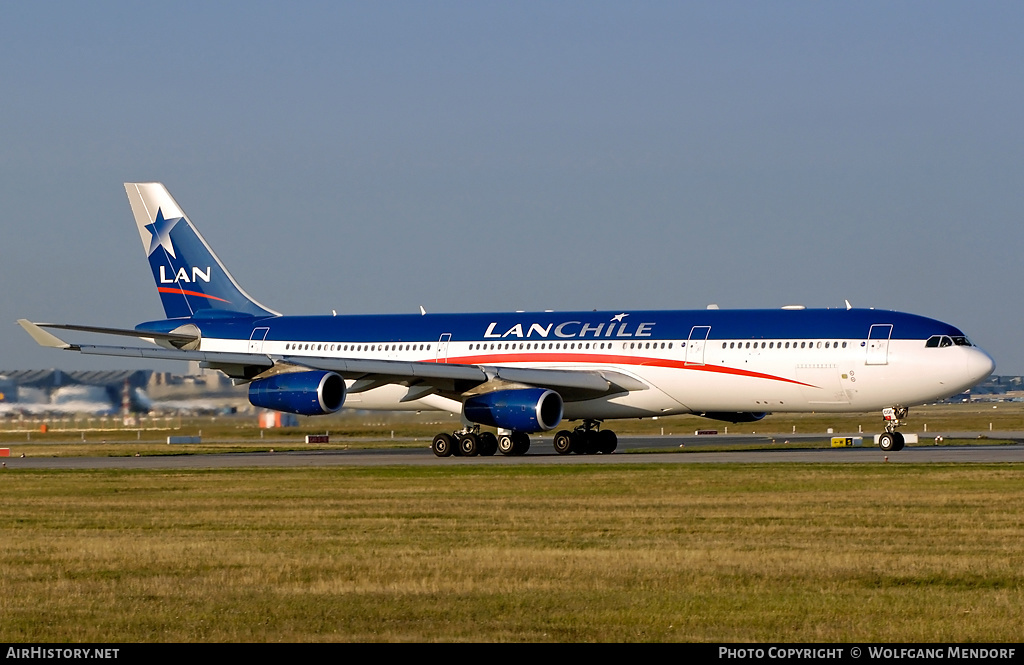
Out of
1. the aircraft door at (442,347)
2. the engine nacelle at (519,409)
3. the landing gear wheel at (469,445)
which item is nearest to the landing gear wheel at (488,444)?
the landing gear wheel at (469,445)

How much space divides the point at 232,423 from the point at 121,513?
101 ft

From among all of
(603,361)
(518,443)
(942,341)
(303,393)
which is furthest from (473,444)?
(942,341)

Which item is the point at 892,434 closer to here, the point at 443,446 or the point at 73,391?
the point at 443,446

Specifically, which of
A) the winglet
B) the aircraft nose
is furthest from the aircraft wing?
the aircraft nose

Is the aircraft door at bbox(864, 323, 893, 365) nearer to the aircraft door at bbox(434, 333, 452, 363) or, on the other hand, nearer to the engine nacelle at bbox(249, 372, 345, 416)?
the aircraft door at bbox(434, 333, 452, 363)

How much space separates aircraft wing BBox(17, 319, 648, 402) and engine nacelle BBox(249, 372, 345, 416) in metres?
0.61

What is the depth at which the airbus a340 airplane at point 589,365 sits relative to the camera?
1516 inches

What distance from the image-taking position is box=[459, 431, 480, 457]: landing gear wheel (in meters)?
42.3

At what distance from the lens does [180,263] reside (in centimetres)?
5050

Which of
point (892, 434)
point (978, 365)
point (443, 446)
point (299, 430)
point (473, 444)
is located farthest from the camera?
point (299, 430)

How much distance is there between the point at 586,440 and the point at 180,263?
17.0 metres

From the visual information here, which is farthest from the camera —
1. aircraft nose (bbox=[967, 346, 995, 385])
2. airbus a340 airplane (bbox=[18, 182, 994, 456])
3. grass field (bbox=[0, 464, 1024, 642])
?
airbus a340 airplane (bbox=[18, 182, 994, 456])
